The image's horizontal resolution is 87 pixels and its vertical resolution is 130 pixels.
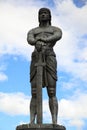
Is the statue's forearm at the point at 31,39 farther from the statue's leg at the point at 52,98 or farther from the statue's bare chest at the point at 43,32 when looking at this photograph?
the statue's leg at the point at 52,98

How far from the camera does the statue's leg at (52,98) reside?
1576 cm

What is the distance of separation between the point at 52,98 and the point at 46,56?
154cm

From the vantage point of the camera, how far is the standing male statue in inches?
629

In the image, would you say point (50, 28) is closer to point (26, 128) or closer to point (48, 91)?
point (48, 91)

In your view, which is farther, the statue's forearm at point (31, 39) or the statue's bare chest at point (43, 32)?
the statue's bare chest at point (43, 32)

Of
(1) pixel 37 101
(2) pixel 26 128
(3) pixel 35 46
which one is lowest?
(2) pixel 26 128

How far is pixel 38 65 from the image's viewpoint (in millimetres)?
15961

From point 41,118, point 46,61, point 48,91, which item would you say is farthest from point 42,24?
point 41,118

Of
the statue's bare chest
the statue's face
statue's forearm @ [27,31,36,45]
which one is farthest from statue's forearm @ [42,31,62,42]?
the statue's face

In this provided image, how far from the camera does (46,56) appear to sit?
16266mm

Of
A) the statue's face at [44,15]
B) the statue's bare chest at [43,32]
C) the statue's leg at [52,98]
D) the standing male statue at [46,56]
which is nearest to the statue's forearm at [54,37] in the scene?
the standing male statue at [46,56]

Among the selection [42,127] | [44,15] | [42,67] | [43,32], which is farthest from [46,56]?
[42,127]

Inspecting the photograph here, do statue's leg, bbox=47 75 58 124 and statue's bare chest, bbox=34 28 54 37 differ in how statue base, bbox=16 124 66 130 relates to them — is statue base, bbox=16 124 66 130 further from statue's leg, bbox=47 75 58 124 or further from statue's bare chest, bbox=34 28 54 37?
statue's bare chest, bbox=34 28 54 37

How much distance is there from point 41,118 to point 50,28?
3427 millimetres
